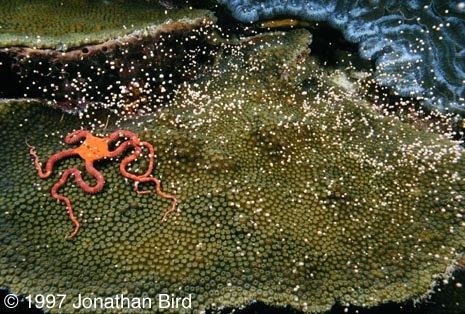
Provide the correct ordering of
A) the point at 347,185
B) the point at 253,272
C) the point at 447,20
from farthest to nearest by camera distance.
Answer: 1. the point at 447,20
2. the point at 347,185
3. the point at 253,272

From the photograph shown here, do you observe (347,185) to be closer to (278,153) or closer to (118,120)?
(278,153)

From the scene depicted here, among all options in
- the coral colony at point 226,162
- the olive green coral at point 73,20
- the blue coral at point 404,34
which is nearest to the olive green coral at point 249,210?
the coral colony at point 226,162

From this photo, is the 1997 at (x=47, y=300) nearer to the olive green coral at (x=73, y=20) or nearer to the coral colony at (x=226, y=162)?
the coral colony at (x=226, y=162)

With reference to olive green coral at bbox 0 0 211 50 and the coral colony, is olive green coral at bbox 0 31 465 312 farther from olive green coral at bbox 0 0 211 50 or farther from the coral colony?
olive green coral at bbox 0 0 211 50

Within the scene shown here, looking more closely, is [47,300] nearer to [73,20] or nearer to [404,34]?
[73,20]

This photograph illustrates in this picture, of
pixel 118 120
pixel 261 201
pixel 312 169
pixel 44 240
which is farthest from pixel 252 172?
pixel 44 240

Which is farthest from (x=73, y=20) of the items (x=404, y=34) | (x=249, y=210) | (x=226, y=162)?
(x=404, y=34)
